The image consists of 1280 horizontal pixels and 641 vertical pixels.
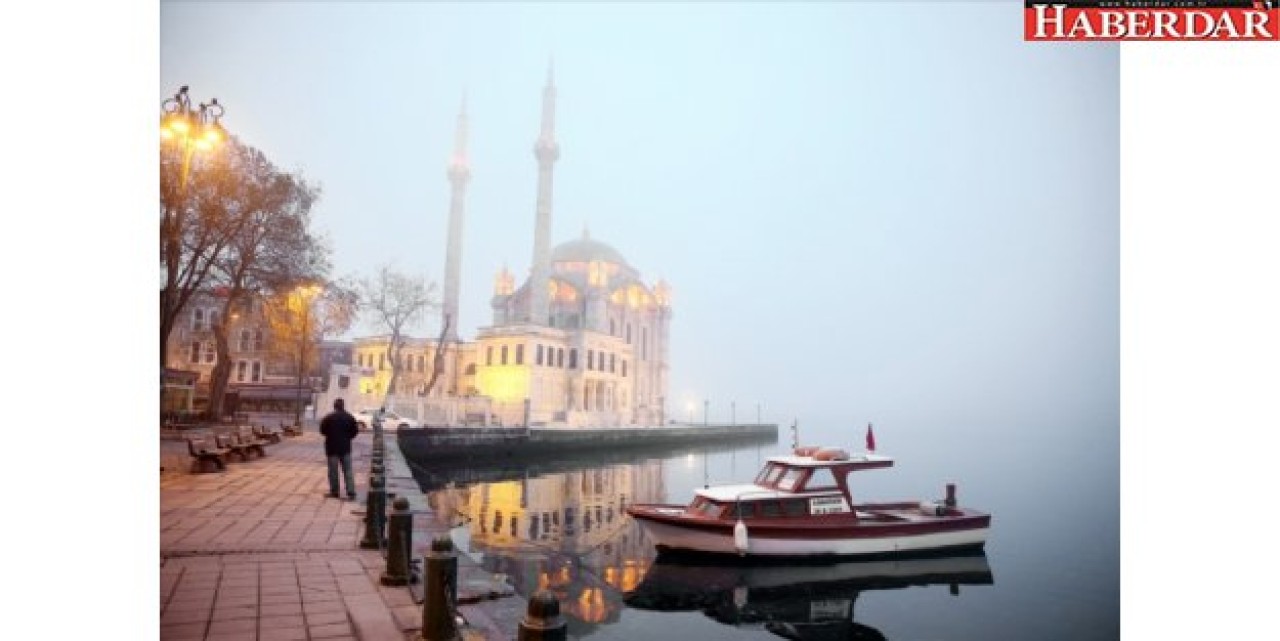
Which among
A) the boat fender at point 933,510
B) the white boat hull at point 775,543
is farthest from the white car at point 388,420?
the boat fender at point 933,510

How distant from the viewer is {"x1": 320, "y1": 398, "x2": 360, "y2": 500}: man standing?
1032 centimetres

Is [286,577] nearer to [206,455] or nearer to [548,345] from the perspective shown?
[206,455]

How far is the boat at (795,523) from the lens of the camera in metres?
13.7

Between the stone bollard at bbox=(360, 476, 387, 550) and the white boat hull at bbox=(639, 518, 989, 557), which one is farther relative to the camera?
the white boat hull at bbox=(639, 518, 989, 557)

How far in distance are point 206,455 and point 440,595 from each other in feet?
35.6

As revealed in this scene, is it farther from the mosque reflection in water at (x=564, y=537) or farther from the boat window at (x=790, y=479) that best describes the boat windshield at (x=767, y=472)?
the mosque reflection in water at (x=564, y=537)

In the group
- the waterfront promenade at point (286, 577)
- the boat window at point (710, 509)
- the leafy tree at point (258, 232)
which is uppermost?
the leafy tree at point (258, 232)

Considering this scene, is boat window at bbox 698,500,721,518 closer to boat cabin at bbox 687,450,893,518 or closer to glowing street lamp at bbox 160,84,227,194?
boat cabin at bbox 687,450,893,518

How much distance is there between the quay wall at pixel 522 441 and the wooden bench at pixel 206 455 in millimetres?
12436

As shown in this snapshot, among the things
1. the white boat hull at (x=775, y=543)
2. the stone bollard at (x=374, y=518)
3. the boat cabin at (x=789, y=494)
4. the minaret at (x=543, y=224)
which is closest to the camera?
the stone bollard at (x=374, y=518)

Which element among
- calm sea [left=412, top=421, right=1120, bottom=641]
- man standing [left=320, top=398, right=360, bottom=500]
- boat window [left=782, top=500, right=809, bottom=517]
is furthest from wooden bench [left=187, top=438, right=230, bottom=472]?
boat window [left=782, top=500, right=809, bottom=517]

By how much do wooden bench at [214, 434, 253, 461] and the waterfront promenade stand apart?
361 centimetres

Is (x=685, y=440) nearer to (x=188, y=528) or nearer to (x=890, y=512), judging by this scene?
(x=890, y=512)
